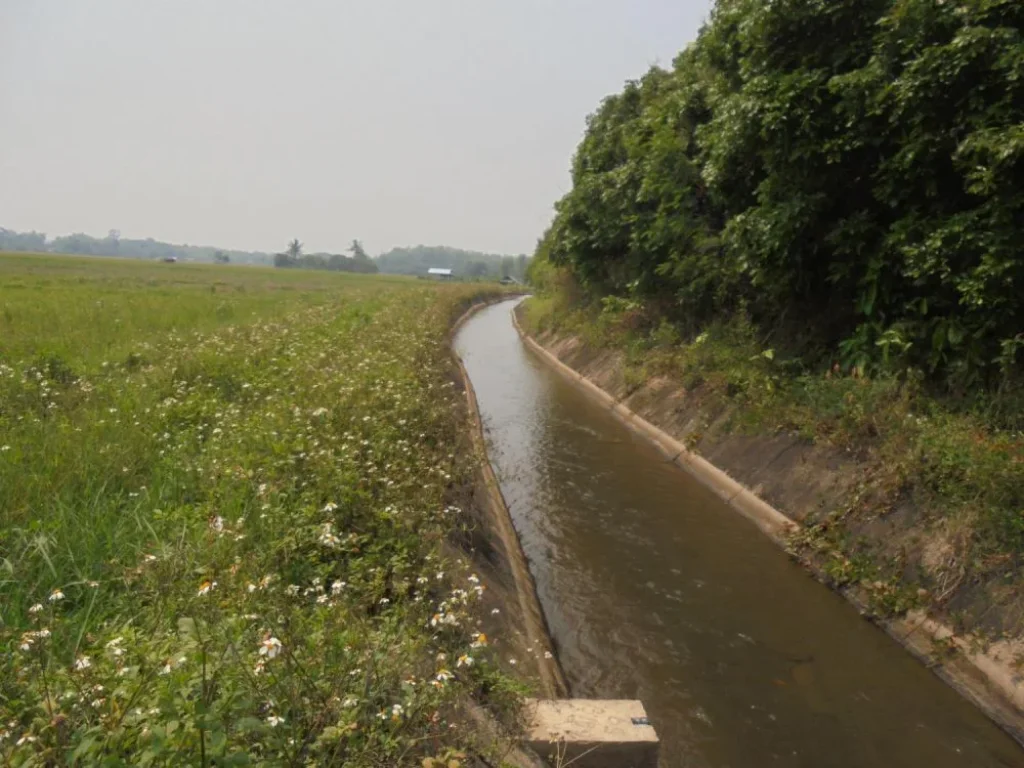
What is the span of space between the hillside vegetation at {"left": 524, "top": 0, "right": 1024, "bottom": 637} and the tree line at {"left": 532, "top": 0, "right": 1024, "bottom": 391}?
2 centimetres

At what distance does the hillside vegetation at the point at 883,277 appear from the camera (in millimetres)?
6020

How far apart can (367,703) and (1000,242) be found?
6.93 meters

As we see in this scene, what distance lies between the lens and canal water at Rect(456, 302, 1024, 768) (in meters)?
4.56

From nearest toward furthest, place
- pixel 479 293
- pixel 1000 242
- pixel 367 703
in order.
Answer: pixel 367 703 < pixel 1000 242 < pixel 479 293

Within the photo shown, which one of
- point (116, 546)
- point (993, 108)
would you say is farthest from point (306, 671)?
point (993, 108)

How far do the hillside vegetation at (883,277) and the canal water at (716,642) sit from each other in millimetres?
655

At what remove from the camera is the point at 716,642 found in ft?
18.7

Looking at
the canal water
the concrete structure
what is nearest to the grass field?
the concrete structure

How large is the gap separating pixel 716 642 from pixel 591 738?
2.48 meters

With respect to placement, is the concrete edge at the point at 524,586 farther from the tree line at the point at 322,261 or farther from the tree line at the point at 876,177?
the tree line at the point at 322,261

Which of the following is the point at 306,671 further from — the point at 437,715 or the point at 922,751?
the point at 922,751

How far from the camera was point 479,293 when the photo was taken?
49219mm

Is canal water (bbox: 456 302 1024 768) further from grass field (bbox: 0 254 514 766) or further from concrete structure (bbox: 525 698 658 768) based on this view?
grass field (bbox: 0 254 514 766)

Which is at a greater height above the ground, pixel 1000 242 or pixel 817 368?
pixel 1000 242
